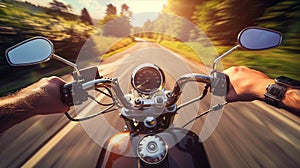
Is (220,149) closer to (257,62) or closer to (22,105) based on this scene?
(22,105)

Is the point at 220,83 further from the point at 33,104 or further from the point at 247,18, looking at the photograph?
the point at 247,18

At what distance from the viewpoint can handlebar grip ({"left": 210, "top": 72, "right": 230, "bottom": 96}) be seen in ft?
4.45

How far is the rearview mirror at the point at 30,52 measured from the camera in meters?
1.41

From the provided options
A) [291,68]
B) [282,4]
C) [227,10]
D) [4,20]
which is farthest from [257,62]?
[4,20]

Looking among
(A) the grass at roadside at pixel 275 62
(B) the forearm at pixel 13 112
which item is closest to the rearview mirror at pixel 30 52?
(B) the forearm at pixel 13 112

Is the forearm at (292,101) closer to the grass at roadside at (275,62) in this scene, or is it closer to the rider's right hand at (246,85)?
the rider's right hand at (246,85)

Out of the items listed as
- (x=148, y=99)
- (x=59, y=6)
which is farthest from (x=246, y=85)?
(x=59, y=6)

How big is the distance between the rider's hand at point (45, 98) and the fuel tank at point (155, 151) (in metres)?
0.42

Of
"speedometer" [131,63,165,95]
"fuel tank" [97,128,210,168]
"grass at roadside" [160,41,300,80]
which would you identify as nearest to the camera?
"fuel tank" [97,128,210,168]

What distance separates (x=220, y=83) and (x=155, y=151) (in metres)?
0.62

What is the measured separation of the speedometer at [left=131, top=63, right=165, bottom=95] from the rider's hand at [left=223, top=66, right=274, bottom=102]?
1.55ft

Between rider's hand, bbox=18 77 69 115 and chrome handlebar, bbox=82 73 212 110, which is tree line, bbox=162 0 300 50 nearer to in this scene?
chrome handlebar, bbox=82 73 212 110

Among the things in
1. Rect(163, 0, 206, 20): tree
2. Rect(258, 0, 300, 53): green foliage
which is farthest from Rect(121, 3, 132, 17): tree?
Rect(258, 0, 300, 53): green foliage

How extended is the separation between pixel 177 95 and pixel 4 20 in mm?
10827
